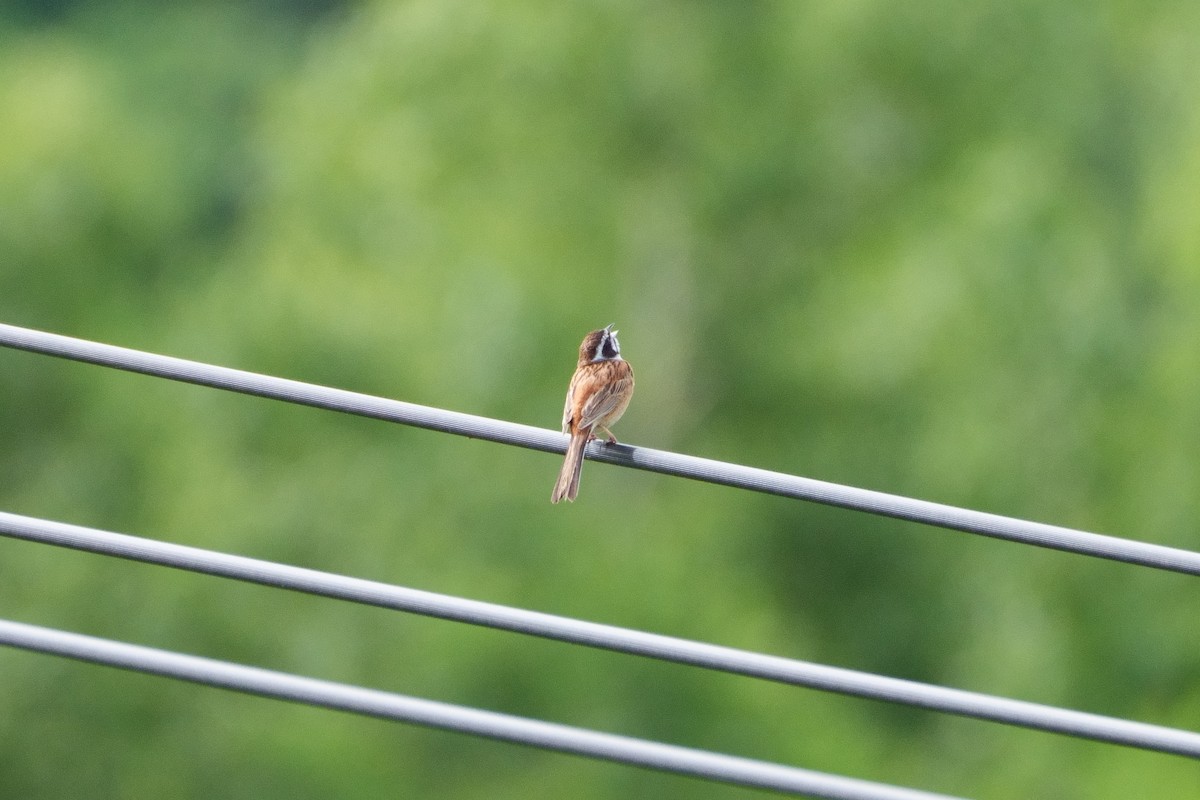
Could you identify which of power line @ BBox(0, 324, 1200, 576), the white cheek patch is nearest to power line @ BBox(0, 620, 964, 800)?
power line @ BBox(0, 324, 1200, 576)

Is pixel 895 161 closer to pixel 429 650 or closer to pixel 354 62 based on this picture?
pixel 354 62

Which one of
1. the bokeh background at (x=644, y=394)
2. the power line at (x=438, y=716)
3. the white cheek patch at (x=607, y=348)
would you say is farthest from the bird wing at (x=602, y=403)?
the bokeh background at (x=644, y=394)

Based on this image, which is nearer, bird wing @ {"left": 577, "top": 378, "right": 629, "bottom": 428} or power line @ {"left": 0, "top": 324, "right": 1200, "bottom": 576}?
power line @ {"left": 0, "top": 324, "right": 1200, "bottom": 576}

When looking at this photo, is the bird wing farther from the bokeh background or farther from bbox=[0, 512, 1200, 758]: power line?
A: the bokeh background

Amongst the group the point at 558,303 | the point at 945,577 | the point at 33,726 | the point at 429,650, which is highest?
the point at 558,303

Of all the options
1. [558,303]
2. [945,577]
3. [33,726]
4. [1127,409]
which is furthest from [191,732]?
[1127,409]

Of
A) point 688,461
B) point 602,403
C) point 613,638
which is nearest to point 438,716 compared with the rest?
point 613,638

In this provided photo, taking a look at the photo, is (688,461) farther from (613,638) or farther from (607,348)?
(607,348)
